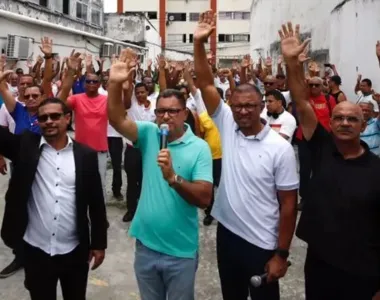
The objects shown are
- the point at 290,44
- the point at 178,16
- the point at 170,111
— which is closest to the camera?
the point at 170,111

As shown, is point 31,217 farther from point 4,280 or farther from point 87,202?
point 4,280

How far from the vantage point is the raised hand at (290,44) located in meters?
2.79

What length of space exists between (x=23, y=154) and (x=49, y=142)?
171mm

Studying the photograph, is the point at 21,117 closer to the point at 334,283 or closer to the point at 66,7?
the point at 334,283

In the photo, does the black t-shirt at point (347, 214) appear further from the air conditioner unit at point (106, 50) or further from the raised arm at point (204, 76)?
the air conditioner unit at point (106, 50)

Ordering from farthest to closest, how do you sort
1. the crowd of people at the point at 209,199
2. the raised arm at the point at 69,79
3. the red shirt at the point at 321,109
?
the red shirt at the point at 321,109 → the raised arm at the point at 69,79 → the crowd of people at the point at 209,199

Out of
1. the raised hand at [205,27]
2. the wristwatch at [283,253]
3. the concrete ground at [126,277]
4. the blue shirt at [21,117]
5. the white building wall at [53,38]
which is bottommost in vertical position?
the concrete ground at [126,277]

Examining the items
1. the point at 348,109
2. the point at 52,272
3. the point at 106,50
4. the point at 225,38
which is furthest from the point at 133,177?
the point at 225,38

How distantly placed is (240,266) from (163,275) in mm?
504

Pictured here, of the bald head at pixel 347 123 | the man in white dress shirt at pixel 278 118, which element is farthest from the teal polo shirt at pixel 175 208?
the man in white dress shirt at pixel 278 118

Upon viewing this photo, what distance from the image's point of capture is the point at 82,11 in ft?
72.5

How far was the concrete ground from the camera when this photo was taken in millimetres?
3924

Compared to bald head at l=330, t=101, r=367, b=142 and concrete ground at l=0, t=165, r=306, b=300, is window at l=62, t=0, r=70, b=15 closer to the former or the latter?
concrete ground at l=0, t=165, r=306, b=300

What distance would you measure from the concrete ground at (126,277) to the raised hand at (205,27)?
2.28 meters
